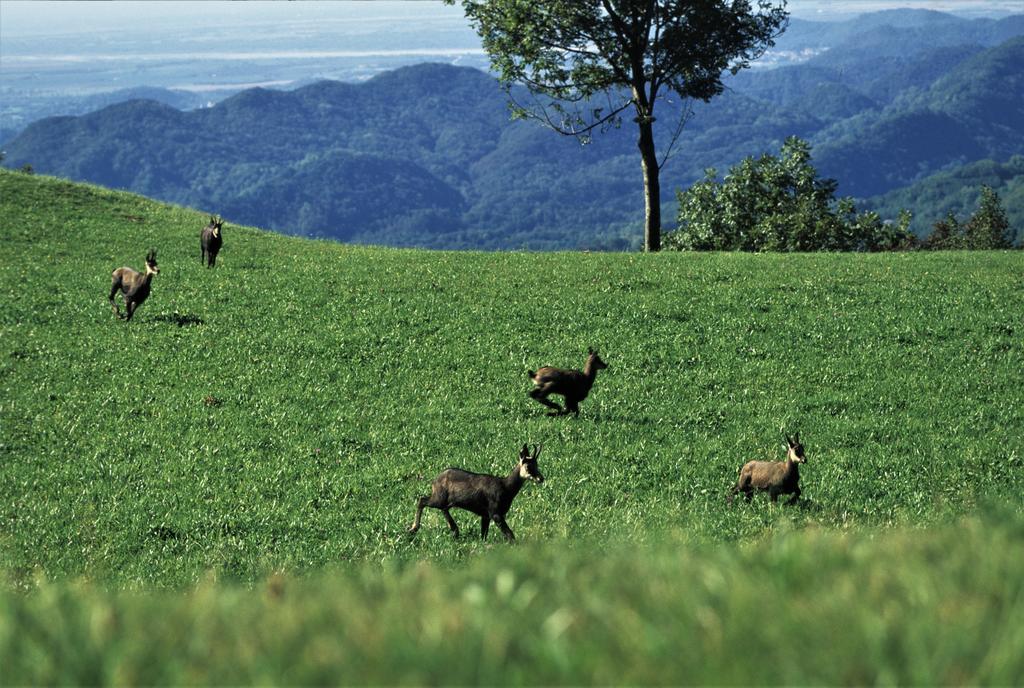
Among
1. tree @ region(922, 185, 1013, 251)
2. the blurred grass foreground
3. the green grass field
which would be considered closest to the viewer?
the blurred grass foreground

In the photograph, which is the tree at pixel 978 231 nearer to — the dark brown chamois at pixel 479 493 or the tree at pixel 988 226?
the tree at pixel 988 226

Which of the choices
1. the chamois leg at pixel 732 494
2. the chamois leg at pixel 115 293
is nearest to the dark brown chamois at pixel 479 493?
the chamois leg at pixel 732 494

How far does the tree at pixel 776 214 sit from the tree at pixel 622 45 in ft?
62.7

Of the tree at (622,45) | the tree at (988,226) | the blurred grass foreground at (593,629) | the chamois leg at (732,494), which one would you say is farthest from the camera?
the tree at (988,226)

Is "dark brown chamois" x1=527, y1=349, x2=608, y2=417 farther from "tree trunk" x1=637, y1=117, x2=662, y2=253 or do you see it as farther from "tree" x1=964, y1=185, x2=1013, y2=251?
"tree" x1=964, y1=185, x2=1013, y2=251

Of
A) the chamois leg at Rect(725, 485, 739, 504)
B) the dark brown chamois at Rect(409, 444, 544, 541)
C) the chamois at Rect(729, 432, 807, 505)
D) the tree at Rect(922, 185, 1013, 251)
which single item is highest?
the dark brown chamois at Rect(409, 444, 544, 541)

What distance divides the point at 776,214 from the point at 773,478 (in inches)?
2281

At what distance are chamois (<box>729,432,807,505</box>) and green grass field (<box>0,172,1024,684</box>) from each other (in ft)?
1.11

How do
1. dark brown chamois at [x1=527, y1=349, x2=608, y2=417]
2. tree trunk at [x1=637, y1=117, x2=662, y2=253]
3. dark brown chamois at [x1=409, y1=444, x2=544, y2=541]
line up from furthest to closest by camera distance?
tree trunk at [x1=637, y1=117, x2=662, y2=253]
dark brown chamois at [x1=527, y1=349, x2=608, y2=417]
dark brown chamois at [x1=409, y1=444, x2=544, y2=541]

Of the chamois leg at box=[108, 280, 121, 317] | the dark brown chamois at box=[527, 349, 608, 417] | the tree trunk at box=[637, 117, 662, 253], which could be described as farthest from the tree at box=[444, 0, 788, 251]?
the dark brown chamois at box=[527, 349, 608, 417]

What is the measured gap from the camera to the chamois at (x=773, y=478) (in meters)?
13.8

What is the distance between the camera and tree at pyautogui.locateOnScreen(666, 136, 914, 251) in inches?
2581

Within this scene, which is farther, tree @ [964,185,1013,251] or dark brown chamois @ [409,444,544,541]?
tree @ [964,185,1013,251]

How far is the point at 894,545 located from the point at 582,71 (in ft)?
155
